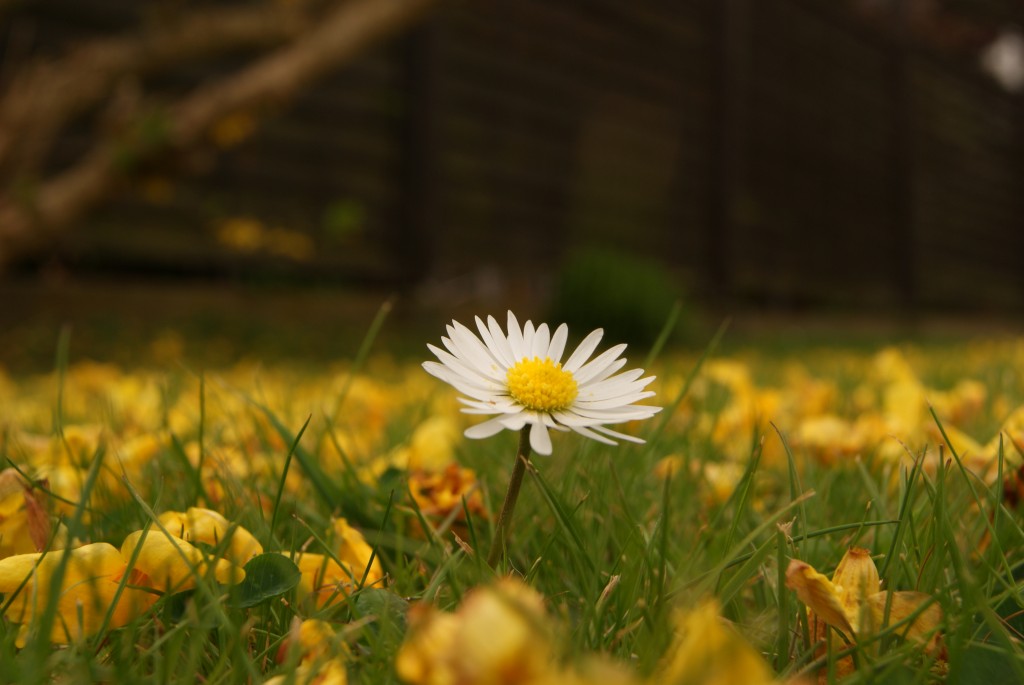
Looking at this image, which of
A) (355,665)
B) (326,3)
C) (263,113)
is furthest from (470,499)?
(326,3)

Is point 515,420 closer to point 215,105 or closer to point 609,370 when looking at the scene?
point 609,370

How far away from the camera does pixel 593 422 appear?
452 millimetres

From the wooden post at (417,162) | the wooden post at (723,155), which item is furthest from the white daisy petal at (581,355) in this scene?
the wooden post at (723,155)

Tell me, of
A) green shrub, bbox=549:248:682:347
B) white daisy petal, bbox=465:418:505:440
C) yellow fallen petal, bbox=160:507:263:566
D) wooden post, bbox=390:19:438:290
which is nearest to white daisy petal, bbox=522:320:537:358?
white daisy petal, bbox=465:418:505:440

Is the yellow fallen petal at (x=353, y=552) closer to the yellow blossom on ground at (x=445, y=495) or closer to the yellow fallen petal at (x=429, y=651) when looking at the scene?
the yellow blossom on ground at (x=445, y=495)

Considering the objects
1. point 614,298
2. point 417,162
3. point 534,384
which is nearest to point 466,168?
point 417,162

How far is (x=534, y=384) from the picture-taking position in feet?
1.54

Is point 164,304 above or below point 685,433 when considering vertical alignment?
below

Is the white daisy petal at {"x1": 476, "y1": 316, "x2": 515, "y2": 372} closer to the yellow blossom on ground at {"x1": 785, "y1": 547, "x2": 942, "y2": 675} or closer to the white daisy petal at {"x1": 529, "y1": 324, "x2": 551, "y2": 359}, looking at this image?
the white daisy petal at {"x1": 529, "y1": 324, "x2": 551, "y2": 359}

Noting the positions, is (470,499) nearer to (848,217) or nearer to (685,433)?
(685,433)

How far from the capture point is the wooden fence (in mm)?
5098

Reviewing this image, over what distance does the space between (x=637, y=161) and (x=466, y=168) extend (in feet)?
5.83

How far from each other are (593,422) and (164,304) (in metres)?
4.76

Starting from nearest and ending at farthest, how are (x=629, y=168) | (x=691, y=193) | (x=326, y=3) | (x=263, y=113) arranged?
1. (x=263, y=113)
2. (x=326, y=3)
3. (x=629, y=168)
4. (x=691, y=193)
